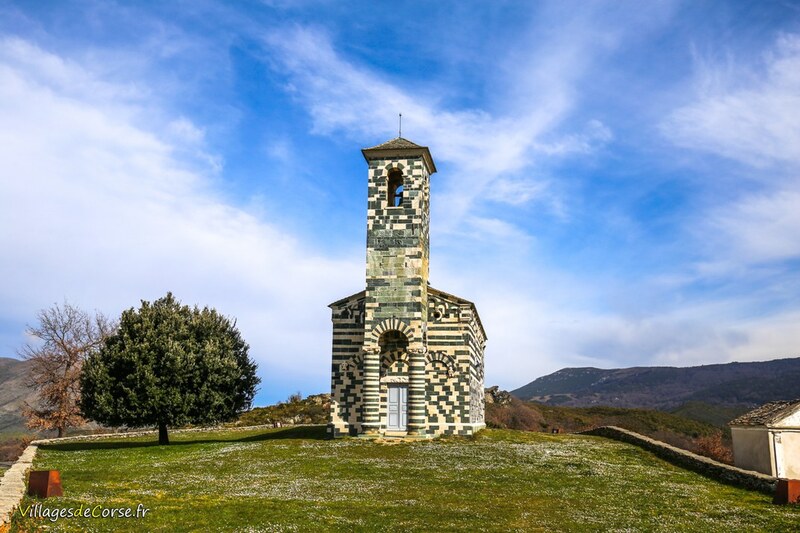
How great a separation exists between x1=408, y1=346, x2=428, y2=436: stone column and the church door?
0.68 meters

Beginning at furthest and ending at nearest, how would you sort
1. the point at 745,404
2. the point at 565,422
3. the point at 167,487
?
the point at 745,404
the point at 565,422
the point at 167,487

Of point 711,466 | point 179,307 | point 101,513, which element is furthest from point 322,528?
point 179,307

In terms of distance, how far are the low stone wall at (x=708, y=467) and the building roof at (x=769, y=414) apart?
2.54m

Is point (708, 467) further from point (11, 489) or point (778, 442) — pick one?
point (11, 489)

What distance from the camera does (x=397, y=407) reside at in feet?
136

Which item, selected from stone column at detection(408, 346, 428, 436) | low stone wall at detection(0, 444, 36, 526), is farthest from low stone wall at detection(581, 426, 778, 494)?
low stone wall at detection(0, 444, 36, 526)

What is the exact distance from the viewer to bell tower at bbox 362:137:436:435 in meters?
40.8

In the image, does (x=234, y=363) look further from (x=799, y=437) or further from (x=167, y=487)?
(x=799, y=437)

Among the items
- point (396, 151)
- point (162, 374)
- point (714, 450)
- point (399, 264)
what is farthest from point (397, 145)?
point (714, 450)

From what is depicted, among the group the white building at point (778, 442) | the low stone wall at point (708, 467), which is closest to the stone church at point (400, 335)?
the low stone wall at point (708, 467)

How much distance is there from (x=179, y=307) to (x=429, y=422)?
1937 cm

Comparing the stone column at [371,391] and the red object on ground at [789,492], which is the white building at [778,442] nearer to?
the red object on ground at [789,492]

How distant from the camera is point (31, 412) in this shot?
5469 centimetres

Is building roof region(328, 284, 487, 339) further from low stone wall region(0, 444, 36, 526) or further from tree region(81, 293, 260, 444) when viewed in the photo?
low stone wall region(0, 444, 36, 526)
